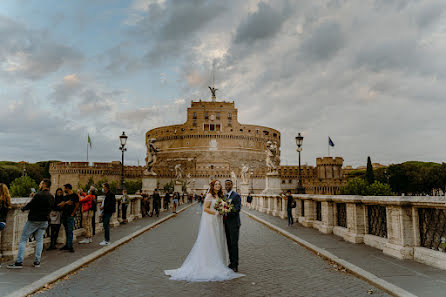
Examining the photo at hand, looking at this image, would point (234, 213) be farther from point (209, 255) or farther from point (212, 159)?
point (212, 159)

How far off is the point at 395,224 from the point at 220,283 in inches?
154

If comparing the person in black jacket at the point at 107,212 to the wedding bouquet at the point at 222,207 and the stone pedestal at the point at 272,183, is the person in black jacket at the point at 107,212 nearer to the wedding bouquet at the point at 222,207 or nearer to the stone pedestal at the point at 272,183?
the wedding bouquet at the point at 222,207

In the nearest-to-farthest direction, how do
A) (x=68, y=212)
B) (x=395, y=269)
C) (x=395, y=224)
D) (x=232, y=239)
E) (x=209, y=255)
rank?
(x=395, y=269) → (x=209, y=255) → (x=232, y=239) → (x=395, y=224) → (x=68, y=212)

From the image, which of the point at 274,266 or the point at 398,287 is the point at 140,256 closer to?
the point at 274,266

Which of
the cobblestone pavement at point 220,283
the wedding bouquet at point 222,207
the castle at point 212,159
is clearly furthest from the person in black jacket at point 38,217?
the castle at point 212,159

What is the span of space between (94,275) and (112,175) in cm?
8534

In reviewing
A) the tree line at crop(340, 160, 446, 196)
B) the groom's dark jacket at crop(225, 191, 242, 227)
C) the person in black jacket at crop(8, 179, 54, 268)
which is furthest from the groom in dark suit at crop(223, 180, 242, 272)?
the tree line at crop(340, 160, 446, 196)

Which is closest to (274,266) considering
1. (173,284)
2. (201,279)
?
(201,279)

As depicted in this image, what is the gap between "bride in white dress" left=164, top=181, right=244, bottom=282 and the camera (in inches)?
227

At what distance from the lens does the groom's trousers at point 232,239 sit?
6277mm

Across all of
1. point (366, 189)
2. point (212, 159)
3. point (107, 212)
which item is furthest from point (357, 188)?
point (212, 159)

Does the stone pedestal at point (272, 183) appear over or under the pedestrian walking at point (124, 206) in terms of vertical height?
over

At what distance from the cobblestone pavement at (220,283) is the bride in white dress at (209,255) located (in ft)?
→ 0.76

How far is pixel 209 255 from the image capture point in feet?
19.9
